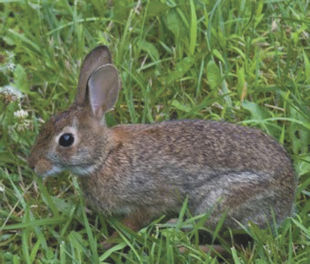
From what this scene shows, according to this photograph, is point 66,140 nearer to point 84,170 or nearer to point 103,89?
point 84,170

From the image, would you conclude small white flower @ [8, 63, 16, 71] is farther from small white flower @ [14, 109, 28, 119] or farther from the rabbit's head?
the rabbit's head

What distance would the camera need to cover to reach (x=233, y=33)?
7.21 meters

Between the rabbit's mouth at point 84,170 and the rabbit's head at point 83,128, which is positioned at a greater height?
the rabbit's head at point 83,128

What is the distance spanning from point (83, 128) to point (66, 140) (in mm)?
173

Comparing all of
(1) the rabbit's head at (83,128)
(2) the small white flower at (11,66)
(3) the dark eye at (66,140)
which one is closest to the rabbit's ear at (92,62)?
(1) the rabbit's head at (83,128)

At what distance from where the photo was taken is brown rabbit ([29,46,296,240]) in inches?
229

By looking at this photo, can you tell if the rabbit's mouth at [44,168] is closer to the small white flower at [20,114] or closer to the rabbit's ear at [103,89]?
the rabbit's ear at [103,89]

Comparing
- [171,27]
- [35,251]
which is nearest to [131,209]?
[35,251]

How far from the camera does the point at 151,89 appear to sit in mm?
6777

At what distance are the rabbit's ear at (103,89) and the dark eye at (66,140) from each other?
286 millimetres

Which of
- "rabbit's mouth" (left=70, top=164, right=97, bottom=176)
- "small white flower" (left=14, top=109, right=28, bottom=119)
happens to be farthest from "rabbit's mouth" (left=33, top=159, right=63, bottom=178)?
"small white flower" (left=14, top=109, right=28, bottom=119)

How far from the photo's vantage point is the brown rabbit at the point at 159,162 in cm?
581

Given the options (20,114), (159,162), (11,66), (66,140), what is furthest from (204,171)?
(11,66)

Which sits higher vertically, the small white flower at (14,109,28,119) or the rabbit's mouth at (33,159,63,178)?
the small white flower at (14,109,28,119)
